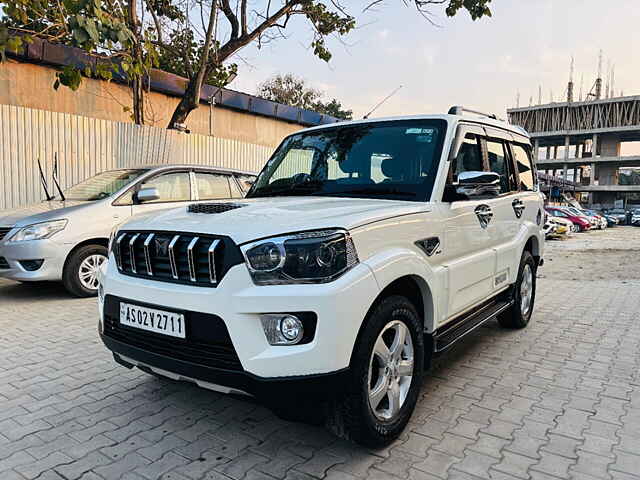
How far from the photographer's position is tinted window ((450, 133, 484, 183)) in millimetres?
3387

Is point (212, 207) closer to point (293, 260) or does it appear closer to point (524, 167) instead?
point (293, 260)

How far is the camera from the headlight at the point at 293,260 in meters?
2.24

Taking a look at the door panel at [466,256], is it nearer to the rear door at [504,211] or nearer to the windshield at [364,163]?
the rear door at [504,211]

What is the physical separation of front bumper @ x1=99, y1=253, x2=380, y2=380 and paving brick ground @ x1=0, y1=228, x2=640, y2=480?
2.15 feet

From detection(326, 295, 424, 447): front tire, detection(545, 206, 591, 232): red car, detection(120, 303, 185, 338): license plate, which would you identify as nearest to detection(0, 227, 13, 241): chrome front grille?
detection(120, 303, 185, 338): license plate

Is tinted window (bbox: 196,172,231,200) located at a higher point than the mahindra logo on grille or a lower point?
higher

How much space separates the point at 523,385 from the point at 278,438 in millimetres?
1982

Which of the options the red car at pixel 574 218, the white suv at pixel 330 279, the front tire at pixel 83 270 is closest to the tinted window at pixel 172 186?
the front tire at pixel 83 270

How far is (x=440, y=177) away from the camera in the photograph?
3199 mm

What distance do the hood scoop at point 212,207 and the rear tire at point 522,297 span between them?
10.2ft

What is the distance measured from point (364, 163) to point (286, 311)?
166cm

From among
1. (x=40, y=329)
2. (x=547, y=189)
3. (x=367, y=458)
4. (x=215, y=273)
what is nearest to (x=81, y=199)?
(x=40, y=329)

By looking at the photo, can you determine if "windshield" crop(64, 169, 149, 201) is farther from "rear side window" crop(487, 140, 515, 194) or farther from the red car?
the red car

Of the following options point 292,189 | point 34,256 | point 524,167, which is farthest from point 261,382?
point 34,256
